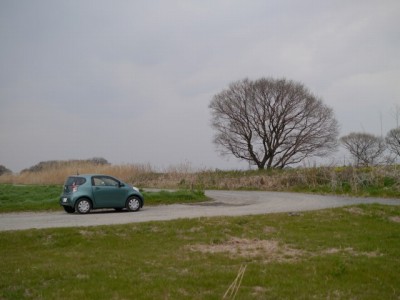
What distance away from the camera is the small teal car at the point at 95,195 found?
1956 cm

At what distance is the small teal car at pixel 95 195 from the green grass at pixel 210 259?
6628mm

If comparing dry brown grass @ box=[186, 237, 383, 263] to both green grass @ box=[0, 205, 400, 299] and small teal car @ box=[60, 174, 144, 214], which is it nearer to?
green grass @ box=[0, 205, 400, 299]

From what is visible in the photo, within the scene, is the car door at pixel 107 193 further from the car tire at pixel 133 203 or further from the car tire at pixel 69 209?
the car tire at pixel 69 209

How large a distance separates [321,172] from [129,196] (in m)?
17.0

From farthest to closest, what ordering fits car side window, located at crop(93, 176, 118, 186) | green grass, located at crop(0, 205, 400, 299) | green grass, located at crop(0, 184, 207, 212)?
green grass, located at crop(0, 184, 207, 212)
car side window, located at crop(93, 176, 118, 186)
green grass, located at crop(0, 205, 400, 299)

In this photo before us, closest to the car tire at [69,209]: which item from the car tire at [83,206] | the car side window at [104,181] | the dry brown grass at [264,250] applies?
the car tire at [83,206]

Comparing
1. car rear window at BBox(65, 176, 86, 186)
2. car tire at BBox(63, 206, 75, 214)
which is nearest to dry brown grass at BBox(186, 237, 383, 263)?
car rear window at BBox(65, 176, 86, 186)

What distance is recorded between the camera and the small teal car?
19.6 meters

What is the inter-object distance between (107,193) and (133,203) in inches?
52.4

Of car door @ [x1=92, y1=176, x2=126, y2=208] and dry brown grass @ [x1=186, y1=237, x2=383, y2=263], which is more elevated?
car door @ [x1=92, y1=176, x2=126, y2=208]

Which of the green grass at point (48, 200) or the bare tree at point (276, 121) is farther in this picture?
the bare tree at point (276, 121)

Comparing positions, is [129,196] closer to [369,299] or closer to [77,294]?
[77,294]

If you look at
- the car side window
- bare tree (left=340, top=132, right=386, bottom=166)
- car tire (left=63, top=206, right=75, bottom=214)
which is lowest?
car tire (left=63, top=206, right=75, bottom=214)

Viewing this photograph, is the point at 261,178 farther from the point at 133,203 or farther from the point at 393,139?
the point at 393,139
